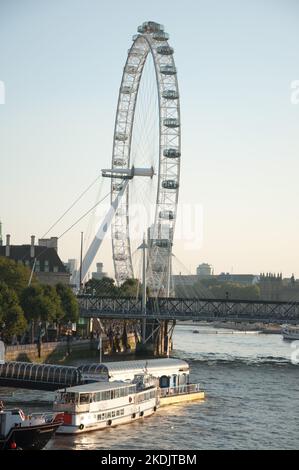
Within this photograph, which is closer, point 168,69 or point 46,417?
point 46,417

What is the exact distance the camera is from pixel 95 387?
50.7m

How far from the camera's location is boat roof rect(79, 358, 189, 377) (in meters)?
56.0

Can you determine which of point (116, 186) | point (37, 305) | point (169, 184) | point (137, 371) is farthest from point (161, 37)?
point (137, 371)

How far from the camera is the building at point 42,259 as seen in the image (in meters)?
124

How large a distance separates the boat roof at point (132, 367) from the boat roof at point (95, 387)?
2923mm

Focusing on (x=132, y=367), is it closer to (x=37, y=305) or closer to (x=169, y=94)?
(x=37, y=305)

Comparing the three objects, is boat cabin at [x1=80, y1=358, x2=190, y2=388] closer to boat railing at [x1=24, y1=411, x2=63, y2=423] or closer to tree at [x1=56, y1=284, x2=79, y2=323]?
boat railing at [x1=24, y1=411, x2=63, y2=423]

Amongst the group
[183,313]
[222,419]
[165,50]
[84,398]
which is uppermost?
[165,50]

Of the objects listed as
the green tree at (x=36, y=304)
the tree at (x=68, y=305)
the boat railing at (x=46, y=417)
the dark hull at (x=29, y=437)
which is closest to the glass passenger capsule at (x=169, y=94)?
the tree at (x=68, y=305)

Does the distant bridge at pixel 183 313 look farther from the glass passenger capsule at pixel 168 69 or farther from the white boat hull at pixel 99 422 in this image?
the white boat hull at pixel 99 422

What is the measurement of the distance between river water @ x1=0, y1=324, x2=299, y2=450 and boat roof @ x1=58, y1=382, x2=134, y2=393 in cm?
195

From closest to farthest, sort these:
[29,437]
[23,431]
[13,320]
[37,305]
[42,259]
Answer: [23,431], [29,437], [13,320], [37,305], [42,259]

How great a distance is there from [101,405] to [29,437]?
7.23 meters

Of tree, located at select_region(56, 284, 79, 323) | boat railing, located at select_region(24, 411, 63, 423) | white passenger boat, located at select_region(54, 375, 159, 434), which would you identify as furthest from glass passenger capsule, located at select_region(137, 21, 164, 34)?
boat railing, located at select_region(24, 411, 63, 423)
